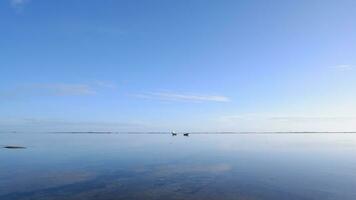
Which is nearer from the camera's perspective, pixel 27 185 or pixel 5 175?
pixel 27 185

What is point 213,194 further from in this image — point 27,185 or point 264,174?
point 27,185

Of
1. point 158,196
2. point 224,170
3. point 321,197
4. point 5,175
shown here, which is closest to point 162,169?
point 224,170

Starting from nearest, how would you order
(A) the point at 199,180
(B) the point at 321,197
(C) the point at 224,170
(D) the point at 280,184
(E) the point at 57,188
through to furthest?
(B) the point at 321,197 < (E) the point at 57,188 < (D) the point at 280,184 < (A) the point at 199,180 < (C) the point at 224,170

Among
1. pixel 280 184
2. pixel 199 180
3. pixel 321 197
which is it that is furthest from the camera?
pixel 199 180

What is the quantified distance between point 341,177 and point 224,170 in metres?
14.9

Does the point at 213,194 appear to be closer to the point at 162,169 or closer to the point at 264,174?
the point at 264,174

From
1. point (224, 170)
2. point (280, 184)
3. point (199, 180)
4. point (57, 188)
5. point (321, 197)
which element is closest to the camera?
point (321, 197)

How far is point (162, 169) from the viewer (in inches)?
1869

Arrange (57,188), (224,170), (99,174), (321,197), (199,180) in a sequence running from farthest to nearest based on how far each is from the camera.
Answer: (224,170), (99,174), (199,180), (57,188), (321,197)

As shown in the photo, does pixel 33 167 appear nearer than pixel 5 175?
No

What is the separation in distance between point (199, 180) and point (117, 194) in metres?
11.6

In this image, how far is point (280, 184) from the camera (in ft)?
118

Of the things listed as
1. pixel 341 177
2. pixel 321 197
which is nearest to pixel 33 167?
pixel 321 197

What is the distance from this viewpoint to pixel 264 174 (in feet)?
141
